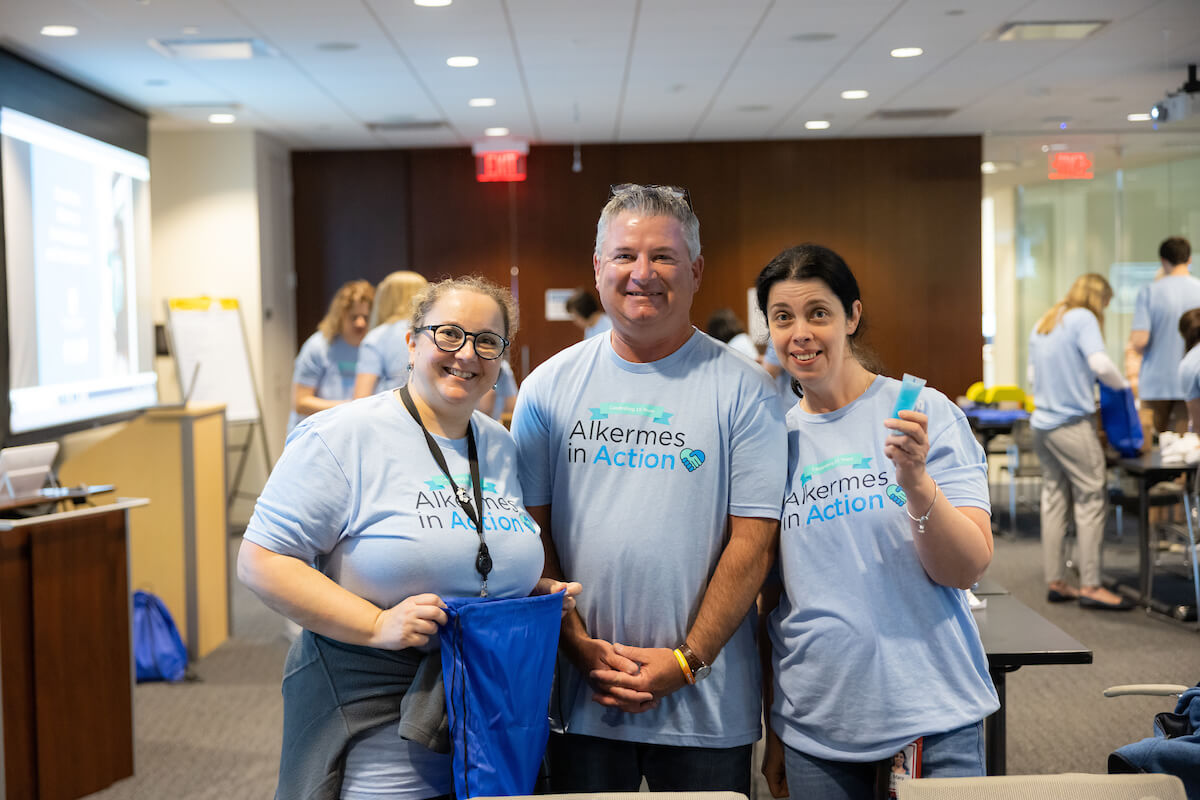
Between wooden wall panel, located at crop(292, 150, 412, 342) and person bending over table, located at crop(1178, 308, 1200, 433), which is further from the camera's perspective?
wooden wall panel, located at crop(292, 150, 412, 342)

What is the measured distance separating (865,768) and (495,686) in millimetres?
623

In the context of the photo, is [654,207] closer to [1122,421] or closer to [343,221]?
[1122,421]

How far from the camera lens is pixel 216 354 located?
848 centimetres

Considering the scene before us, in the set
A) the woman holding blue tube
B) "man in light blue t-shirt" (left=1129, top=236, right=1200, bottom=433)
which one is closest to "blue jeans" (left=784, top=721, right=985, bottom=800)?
the woman holding blue tube

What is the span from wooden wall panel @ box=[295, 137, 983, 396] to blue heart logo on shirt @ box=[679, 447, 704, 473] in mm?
8074

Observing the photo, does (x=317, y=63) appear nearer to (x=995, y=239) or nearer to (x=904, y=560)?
(x=904, y=560)

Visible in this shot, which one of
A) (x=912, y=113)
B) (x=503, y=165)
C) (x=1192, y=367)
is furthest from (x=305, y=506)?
(x=503, y=165)

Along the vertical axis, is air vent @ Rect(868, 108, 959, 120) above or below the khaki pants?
above

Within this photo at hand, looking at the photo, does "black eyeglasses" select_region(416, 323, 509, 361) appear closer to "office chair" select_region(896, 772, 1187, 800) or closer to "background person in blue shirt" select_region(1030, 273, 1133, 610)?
"office chair" select_region(896, 772, 1187, 800)

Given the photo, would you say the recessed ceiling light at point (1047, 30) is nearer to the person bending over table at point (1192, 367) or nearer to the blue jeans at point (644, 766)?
the person bending over table at point (1192, 367)

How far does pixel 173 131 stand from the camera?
8594 mm

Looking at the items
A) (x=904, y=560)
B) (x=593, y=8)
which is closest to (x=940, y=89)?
(x=593, y=8)

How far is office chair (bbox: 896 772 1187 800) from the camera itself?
4.72ft

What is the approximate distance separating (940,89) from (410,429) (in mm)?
6883
